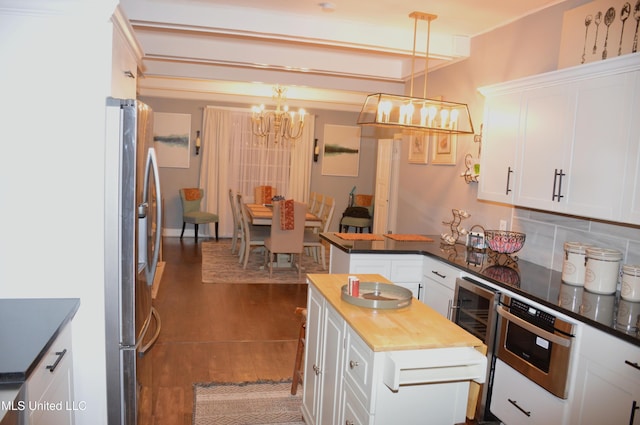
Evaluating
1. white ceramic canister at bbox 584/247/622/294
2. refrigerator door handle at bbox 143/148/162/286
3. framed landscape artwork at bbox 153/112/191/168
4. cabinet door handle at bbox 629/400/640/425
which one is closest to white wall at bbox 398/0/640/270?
white ceramic canister at bbox 584/247/622/294

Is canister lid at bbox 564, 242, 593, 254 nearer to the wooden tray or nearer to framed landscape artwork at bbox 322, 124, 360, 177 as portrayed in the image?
the wooden tray

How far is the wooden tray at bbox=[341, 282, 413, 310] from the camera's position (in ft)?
7.11

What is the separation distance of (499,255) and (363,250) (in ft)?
3.22

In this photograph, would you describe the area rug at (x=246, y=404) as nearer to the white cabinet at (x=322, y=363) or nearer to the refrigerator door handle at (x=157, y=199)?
the white cabinet at (x=322, y=363)

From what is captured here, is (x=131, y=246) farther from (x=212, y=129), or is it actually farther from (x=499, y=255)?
(x=212, y=129)

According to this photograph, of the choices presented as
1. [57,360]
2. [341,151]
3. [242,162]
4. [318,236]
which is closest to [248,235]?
[318,236]

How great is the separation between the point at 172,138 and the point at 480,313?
7.12m

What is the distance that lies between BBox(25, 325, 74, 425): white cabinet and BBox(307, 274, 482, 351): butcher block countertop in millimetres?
1119

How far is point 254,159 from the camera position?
30.0ft

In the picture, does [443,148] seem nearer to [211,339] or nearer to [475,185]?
[475,185]

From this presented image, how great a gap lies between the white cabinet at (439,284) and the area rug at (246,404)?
44.7 inches

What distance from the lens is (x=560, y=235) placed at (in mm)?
3230

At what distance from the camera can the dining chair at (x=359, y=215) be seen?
30.0ft

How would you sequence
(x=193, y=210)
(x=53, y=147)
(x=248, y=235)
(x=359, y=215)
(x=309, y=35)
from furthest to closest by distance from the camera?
(x=359, y=215) < (x=193, y=210) < (x=248, y=235) < (x=309, y=35) < (x=53, y=147)
